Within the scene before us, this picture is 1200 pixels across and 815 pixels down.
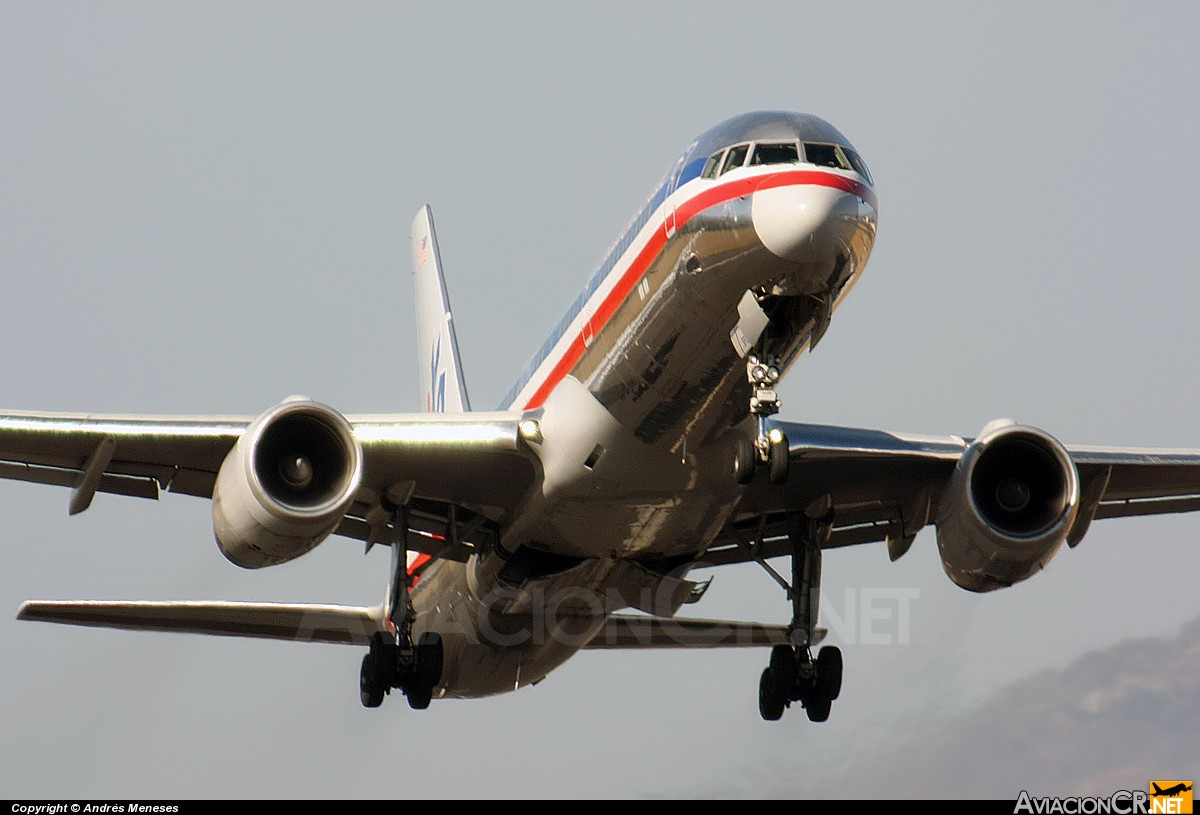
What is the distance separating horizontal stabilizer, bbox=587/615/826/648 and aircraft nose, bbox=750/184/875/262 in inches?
380

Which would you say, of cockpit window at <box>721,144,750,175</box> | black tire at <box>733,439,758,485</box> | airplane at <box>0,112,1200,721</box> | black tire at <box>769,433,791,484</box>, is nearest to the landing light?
airplane at <box>0,112,1200,721</box>

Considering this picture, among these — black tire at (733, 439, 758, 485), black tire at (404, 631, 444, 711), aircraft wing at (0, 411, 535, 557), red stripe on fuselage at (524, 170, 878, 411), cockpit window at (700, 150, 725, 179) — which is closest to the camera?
red stripe on fuselage at (524, 170, 878, 411)

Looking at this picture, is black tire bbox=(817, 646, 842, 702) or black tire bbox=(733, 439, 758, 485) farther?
black tire bbox=(817, 646, 842, 702)

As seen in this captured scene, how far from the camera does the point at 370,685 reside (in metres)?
26.1

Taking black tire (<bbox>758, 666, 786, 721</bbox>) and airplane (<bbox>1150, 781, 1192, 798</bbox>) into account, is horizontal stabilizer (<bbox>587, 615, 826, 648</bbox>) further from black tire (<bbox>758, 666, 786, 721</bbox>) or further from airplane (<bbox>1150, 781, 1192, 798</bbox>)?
airplane (<bbox>1150, 781, 1192, 798</bbox>)

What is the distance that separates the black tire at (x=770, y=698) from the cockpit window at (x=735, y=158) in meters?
9.22

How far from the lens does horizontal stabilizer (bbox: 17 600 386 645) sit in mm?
25375

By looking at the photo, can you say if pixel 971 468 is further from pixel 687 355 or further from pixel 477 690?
pixel 477 690

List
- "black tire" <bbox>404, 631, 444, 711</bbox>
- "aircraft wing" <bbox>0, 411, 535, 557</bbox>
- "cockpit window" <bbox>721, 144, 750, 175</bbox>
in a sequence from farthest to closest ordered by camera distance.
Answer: "black tire" <bbox>404, 631, 444, 711</bbox>
"aircraft wing" <bbox>0, 411, 535, 557</bbox>
"cockpit window" <bbox>721, 144, 750, 175</bbox>

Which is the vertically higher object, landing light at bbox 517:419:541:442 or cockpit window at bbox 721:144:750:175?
cockpit window at bbox 721:144:750:175

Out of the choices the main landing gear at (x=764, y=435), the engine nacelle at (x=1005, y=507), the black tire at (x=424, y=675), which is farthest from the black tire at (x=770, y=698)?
the main landing gear at (x=764, y=435)

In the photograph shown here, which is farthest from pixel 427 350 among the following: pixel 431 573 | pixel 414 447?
pixel 414 447

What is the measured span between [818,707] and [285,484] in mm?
8793
